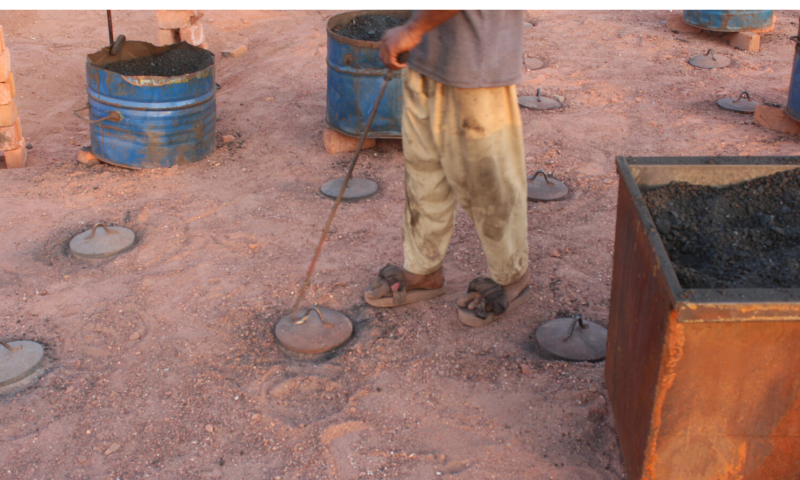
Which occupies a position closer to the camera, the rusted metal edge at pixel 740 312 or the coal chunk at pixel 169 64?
the rusted metal edge at pixel 740 312

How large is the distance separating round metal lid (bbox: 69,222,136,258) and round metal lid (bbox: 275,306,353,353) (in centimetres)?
127

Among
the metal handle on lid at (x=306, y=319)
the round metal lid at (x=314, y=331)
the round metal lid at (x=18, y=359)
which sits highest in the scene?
the metal handle on lid at (x=306, y=319)

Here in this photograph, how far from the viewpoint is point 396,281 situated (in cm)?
335

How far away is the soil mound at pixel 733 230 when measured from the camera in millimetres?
1818

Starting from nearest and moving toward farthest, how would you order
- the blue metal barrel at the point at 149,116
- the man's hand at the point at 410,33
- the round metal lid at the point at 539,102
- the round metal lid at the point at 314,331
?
the man's hand at the point at 410,33 → the round metal lid at the point at 314,331 → the blue metal barrel at the point at 149,116 → the round metal lid at the point at 539,102

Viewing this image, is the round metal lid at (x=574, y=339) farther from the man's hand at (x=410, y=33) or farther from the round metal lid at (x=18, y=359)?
the round metal lid at (x=18, y=359)

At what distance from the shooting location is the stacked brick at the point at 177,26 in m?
6.78

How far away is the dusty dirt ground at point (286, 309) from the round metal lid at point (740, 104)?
134 mm

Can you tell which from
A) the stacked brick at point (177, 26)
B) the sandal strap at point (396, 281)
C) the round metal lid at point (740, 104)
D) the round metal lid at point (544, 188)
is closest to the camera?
the sandal strap at point (396, 281)

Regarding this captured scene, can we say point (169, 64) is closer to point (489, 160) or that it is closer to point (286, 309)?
point (286, 309)

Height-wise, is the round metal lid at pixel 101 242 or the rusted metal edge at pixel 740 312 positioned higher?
the rusted metal edge at pixel 740 312

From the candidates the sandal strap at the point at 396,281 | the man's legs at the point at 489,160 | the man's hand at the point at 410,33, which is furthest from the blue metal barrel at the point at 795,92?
the man's hand at the point at 410,33

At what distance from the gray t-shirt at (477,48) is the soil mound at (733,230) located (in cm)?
78

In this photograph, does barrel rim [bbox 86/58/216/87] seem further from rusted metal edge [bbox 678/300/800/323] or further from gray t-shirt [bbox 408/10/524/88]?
rusted metal edge [bbox 678/300/800/323]
